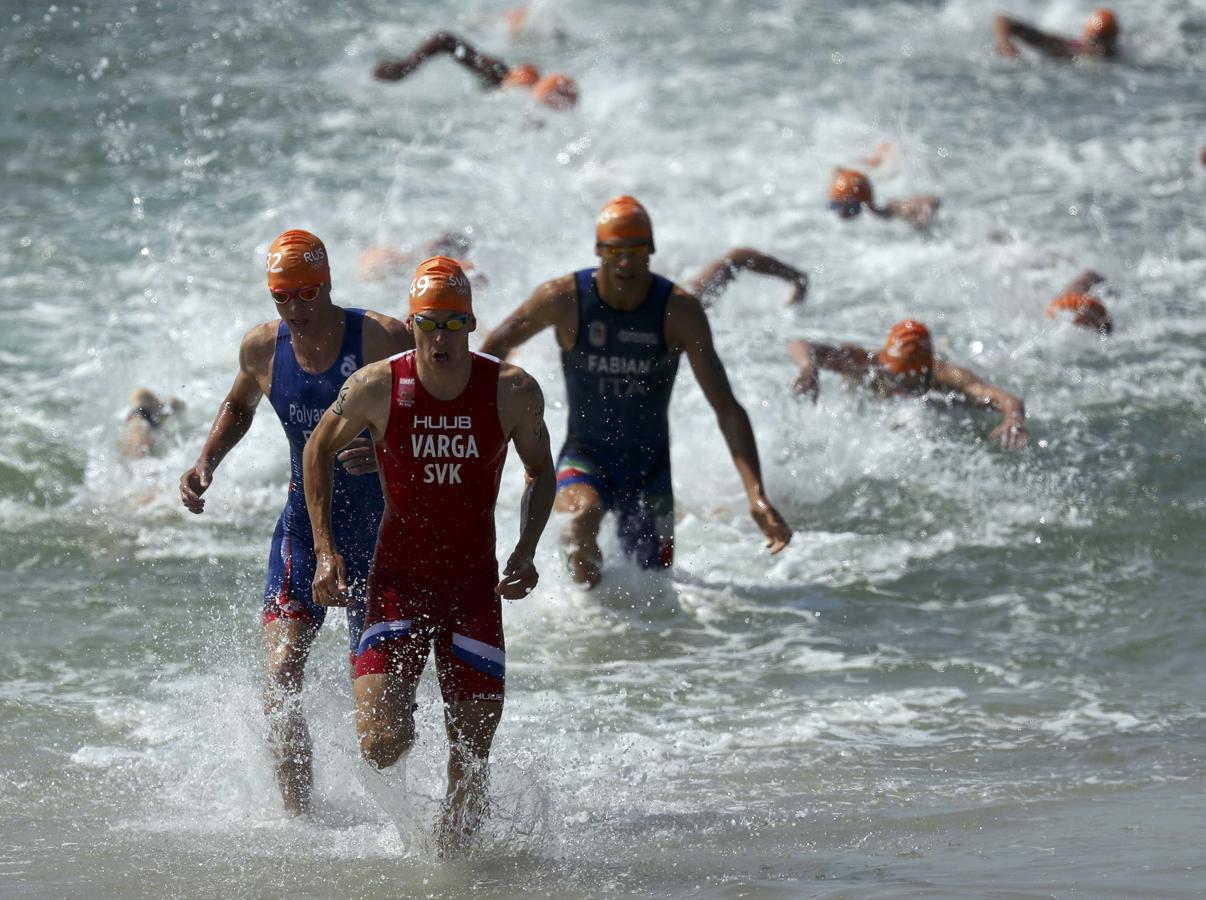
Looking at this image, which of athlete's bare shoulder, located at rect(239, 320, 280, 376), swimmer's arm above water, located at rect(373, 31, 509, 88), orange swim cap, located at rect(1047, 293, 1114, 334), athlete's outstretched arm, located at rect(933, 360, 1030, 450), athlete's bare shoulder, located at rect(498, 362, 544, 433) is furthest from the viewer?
swimmer's arm above water, located at rect(373, 31, 509, 88)

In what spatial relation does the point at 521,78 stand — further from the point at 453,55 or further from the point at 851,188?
the point at 851,188

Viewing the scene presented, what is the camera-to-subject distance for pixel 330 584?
18.1 ft

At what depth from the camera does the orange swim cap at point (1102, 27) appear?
Answer: 68.4ft

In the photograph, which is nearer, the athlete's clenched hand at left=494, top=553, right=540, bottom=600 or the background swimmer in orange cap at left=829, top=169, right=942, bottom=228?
the athlete's clenched hand at left=494, top=553, right=540, bottom=600

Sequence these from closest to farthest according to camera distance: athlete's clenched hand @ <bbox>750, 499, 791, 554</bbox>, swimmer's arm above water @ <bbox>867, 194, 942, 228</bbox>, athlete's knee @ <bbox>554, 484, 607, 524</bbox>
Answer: athlete's clenched hand @ <bbox>750, 499, 791, 554</bbox>
athlete's knee @ <bbox>554, 484, 607, 524</bbox>
swimmer's arm above water @ <bbox>867, 194, 942, 228</bbox>

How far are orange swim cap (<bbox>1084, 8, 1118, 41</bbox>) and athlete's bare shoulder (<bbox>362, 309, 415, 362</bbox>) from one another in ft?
54.6

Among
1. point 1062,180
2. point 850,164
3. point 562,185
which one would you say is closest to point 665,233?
point 562,185

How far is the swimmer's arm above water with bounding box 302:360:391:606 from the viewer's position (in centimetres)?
555

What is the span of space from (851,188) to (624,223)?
7.42 meters

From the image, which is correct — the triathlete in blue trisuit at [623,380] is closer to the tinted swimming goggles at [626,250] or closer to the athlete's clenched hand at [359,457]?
the tinted swimming goggles at [626,250]

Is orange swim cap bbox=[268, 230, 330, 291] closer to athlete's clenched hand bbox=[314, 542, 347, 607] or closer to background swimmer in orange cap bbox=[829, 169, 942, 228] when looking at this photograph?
athlete's clenched hand bbox=[314, 542, 347, 607]

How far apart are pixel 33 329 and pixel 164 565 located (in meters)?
4.74

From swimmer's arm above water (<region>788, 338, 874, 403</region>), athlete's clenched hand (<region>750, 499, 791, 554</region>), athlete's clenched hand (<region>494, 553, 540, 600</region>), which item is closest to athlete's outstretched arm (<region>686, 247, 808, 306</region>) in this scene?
swimmer's arm above water (<region>788, 338, 874, 403</region>)

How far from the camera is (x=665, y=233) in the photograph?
15.6m
